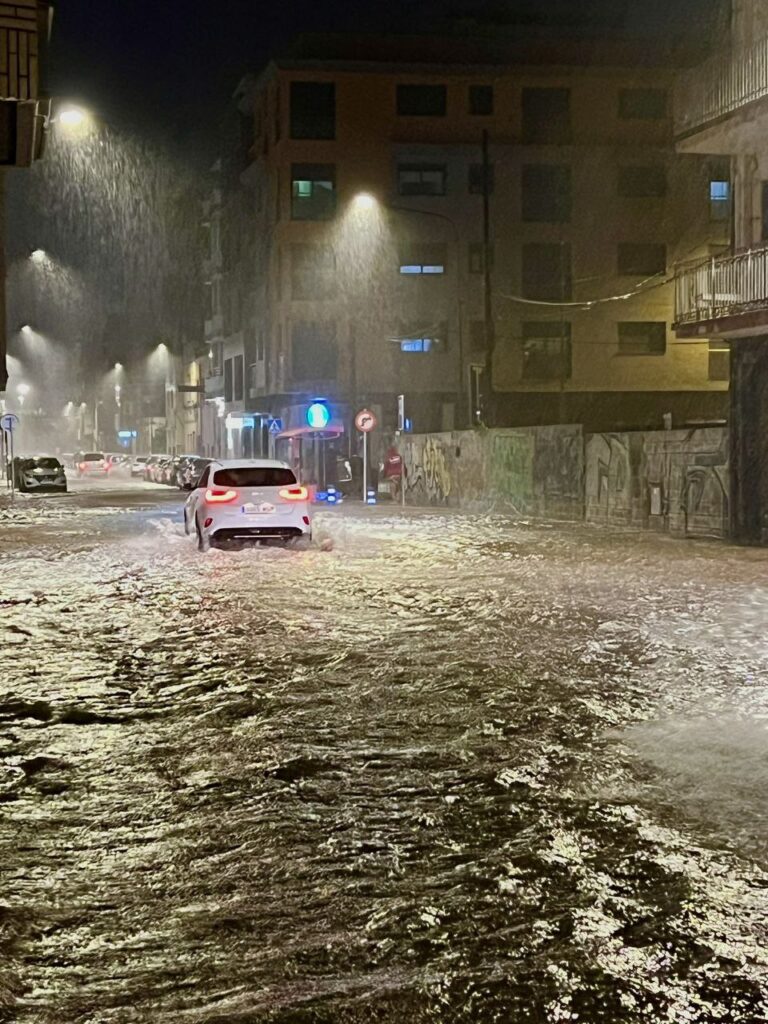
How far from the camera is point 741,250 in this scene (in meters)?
24.5

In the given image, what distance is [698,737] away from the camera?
7.71 metres

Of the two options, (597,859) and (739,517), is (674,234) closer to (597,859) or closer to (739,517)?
Answer: (739,517)

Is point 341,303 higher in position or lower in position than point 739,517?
higher

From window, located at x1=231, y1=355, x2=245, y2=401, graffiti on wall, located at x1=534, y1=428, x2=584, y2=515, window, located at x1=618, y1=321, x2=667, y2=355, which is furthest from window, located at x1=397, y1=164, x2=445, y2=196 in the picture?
graffiti on wall, located at x1=534, y1=428, x2=584, y2=515

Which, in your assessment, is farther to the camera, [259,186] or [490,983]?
[259,186]

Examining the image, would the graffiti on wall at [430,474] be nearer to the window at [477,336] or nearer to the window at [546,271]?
the window at [477,336]

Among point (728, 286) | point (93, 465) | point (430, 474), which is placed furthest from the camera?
point (93, 465)

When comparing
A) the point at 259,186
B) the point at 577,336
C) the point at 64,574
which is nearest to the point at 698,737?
the point at 64,574

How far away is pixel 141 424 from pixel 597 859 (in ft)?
387

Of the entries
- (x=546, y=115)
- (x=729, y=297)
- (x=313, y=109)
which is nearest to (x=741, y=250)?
(x=729, y=297)

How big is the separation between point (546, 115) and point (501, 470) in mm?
25536

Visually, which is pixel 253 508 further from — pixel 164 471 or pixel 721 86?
pixel 164 471

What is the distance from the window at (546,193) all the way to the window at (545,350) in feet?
15.0

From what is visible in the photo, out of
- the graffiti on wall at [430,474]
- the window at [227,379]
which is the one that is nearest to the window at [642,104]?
the graffiti on wall at [430,474]
